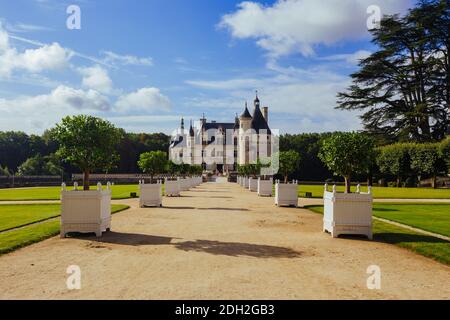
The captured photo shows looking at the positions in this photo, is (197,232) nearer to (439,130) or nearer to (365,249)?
(365,249)

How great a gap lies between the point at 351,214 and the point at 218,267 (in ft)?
21.3

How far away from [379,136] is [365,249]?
51116 mm

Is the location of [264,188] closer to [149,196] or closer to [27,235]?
[149,196]

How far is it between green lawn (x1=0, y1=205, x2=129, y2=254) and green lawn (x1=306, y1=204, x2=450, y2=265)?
1071 cm

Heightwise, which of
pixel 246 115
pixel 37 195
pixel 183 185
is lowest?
pixel 37 195

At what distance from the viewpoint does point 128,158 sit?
336ft

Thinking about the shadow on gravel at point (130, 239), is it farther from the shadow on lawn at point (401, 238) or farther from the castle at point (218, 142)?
the castle at point (218, 142)

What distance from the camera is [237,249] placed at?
37.7 ft

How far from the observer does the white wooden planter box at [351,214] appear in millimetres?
13906

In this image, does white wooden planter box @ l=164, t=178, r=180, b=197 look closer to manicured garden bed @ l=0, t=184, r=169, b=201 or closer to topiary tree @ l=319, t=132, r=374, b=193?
manicured garden bed @ l=0, t=184, r=169, b=201

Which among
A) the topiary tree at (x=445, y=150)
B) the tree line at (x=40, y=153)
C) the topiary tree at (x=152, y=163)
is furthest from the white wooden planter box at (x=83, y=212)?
the tree line at (x=40, y=153)

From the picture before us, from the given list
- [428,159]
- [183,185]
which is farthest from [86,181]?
[428,159]
